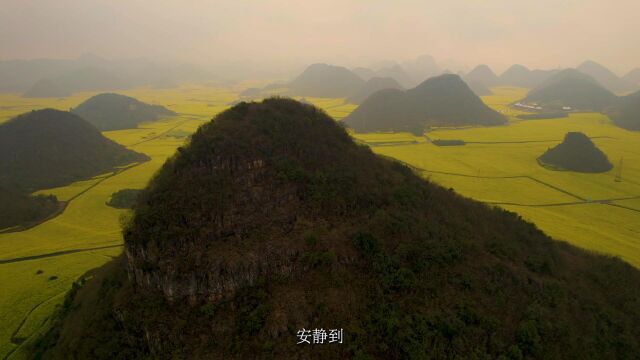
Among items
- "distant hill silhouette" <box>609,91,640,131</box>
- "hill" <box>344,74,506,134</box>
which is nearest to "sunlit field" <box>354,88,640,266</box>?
"hill" <box>344,74,506,134</box>

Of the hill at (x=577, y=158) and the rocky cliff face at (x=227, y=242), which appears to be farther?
the hill at (x=577, y=158)

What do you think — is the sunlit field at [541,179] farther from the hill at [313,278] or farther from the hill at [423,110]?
the hill at [313,278]

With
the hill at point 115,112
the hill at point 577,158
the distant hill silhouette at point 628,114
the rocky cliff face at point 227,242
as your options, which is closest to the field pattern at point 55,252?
the rocky cliff face at point 227,242

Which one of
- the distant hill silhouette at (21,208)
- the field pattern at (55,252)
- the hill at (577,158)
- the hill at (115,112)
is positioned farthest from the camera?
the hill at (115,112)

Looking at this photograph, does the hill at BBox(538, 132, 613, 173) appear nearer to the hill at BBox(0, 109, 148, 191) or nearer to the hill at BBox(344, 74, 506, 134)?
the hill at BBox(344, 74, 506, 134)

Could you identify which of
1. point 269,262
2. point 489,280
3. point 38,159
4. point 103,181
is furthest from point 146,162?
point 489,280

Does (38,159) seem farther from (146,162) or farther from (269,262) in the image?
(269,262)

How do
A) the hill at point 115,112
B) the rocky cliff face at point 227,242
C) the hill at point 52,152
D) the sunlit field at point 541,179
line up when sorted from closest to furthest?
1. the rocky cliff face at point 227,242
2. the sunlit field at point 541,179
3. the hill at point 52,152
4. the hill at point 115,112

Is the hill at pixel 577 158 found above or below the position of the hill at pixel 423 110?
below
